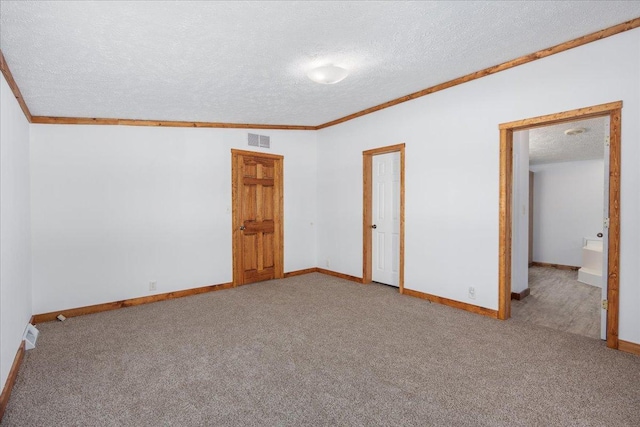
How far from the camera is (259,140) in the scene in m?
5.18

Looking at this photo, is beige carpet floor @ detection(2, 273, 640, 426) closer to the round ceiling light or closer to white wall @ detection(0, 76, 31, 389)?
white wall @ detection(0, 76, 31, 389)

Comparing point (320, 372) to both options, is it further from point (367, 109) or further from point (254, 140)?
point (254, 140)

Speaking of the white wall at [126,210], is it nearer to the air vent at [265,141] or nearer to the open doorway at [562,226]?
the air vent at [265,141]

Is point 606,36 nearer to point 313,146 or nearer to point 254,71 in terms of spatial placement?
point 254,71

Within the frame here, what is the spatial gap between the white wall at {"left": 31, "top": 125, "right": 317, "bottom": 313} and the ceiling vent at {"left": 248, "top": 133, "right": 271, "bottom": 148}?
0.39 ft

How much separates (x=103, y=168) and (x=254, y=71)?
2392 millimetres

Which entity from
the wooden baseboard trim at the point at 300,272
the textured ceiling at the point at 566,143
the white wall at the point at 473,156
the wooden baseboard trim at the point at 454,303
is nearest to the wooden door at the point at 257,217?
the wooden baseboard trim at the point at 300,272

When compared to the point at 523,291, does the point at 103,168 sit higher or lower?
higher

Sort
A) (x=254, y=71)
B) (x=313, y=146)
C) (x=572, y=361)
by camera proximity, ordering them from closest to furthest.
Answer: (x=572, y=361) → (x=254, y=71) → (x=313, y=146)

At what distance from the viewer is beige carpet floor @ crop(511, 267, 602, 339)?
3283 millimetres

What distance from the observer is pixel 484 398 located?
2029mm

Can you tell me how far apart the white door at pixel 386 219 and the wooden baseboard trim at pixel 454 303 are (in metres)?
0.45

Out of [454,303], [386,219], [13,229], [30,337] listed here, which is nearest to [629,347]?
[454,303]

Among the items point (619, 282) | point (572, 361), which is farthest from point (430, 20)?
point (572, 361)
